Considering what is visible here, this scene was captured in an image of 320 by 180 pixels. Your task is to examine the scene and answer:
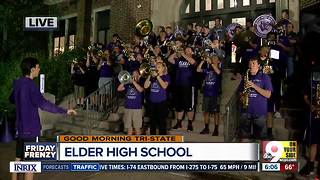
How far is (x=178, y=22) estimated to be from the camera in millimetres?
18922

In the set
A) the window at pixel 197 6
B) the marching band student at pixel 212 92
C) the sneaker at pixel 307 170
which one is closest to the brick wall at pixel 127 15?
the window at pixel 197 6

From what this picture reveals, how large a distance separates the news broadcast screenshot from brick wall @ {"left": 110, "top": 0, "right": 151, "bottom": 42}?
0.06 m

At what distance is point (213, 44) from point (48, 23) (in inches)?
156

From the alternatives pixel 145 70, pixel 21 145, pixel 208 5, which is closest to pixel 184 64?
pixel 145 70

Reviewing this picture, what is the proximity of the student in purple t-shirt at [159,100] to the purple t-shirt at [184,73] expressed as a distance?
0.88 meters

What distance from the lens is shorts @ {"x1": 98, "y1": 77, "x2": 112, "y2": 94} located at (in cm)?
1341

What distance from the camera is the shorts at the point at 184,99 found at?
11352mm

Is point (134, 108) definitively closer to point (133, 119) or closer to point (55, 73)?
point (133, 119)

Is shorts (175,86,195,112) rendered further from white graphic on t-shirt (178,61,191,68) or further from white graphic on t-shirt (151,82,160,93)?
white graphic on t-shirt (151,82,160,93)

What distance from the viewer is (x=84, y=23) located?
2377 centimetres

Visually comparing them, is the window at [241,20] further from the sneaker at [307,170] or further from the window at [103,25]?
the sneaker at [307,170]

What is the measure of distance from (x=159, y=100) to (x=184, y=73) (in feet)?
4.11

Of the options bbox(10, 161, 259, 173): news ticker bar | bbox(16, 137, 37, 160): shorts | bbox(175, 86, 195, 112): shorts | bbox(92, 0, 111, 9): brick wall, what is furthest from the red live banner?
bbox(92, 0, 111, 9): brick wall

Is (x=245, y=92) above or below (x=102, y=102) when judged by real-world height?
above
